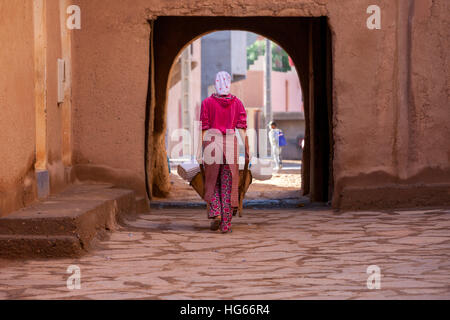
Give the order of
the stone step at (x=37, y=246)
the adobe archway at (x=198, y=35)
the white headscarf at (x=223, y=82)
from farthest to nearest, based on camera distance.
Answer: the adobe archway at (x=198, y=35) → the white headscarf at (x=223, y=82) → the stone step at (x=37, y=246)

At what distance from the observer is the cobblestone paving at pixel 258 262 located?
14.9 feet

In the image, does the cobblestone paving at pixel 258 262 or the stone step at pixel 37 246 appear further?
the stone step at pixel 37 246

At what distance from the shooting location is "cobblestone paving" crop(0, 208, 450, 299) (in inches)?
178

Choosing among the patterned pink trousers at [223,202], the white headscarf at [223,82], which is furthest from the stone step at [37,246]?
the white headscarf at [223,82]

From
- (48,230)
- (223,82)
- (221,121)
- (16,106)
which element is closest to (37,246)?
(48,230)

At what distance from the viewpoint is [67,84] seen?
859cm

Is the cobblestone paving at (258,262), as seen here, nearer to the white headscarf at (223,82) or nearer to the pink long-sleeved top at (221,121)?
the pink long-sleeved top at (221,121)

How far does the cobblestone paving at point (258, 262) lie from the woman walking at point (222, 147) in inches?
11.3

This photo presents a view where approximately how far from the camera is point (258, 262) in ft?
18.6

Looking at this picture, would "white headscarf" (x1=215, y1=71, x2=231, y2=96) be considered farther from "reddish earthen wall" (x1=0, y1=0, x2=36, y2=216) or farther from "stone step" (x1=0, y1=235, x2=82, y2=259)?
"stone step" (x1=0, y1=235, x2=82, y2=259)

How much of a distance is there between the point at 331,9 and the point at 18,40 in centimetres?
405
